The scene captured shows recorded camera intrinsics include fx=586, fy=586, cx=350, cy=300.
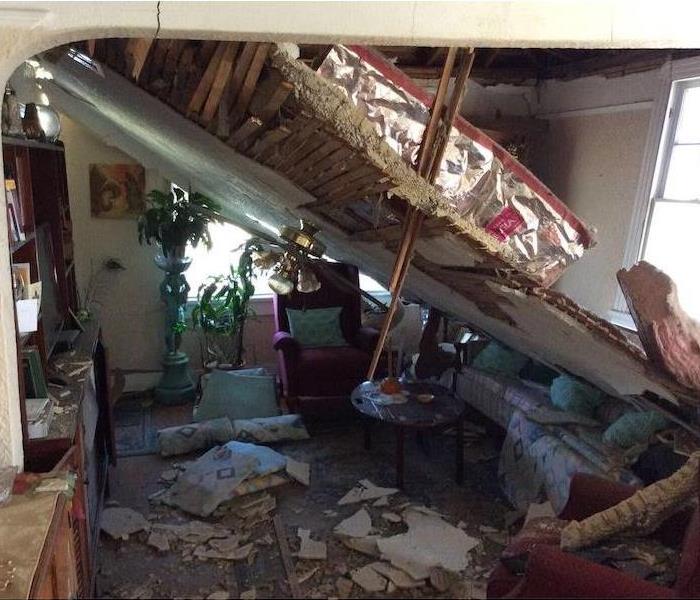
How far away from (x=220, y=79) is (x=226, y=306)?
3246 millimetres

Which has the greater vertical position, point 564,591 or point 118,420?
point 564,591

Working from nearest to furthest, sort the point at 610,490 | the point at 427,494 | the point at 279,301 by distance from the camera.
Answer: the point at 610,490, the point at 427,494, the point at 279,301

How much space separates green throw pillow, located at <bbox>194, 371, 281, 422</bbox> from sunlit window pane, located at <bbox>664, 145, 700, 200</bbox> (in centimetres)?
309

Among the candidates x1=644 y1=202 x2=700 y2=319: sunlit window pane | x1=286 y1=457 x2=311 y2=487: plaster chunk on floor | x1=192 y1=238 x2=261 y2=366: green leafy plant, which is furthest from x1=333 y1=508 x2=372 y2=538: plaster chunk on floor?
x1=644 y1=202 x2=700 y2=319: sunlit window pane

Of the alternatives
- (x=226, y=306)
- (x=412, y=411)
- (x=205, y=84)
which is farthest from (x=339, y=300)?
(x=205, y=84)

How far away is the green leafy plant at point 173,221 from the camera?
14.1ft

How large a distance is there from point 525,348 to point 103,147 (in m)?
3.46

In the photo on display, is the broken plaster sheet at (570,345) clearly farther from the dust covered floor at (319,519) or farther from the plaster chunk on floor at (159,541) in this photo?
the plaster chunk on floor at (159,541)

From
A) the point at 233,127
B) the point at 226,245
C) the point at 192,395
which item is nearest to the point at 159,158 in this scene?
the point at 226,245

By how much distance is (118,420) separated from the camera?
14.6 ft

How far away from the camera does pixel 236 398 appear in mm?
4430

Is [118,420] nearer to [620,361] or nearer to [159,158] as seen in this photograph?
[159,158]

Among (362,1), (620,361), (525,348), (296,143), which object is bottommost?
(525,348)

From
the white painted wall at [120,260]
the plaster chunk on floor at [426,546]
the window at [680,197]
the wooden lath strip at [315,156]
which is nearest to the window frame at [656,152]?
the window at [680,197]
